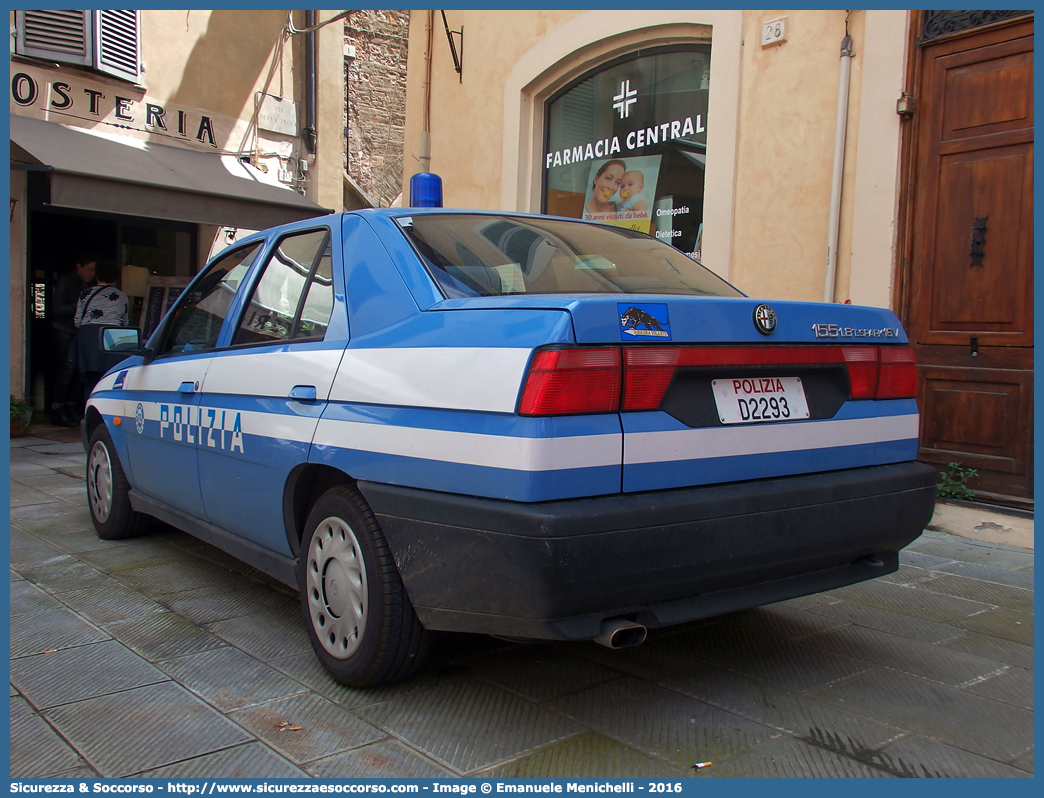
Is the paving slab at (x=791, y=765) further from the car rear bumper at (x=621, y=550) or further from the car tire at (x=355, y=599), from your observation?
the car tire at (x=355, y=599)

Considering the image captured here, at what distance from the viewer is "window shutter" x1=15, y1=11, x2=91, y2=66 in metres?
9.46

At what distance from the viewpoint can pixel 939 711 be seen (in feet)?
9.32

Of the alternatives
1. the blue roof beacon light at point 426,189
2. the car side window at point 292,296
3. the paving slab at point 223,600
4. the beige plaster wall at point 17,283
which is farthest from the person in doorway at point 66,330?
the car side window at point 292,296

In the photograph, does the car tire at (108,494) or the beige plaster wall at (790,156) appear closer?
the car tire at (108,494)

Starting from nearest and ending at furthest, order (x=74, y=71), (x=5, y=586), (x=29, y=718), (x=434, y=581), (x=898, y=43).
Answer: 1. (x=434, y=581)
2. (x=29, y=718)
3. (x=5, y=586)
4. (x=898, y=43)
5. (x=74, y=71)

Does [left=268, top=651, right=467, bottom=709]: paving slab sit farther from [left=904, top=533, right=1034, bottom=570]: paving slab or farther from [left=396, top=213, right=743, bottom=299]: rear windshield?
[left=904, top=533, right=1034, bottom=570]: paving slab

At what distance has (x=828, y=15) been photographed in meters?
6.34

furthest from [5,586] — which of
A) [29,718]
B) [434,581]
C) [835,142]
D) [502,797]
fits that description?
[835,142]

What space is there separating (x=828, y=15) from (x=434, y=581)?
5.60 m

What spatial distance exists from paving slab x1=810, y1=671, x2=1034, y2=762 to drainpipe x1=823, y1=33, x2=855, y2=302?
3.70 m

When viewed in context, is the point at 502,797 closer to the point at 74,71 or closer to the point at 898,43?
the point at 898,43

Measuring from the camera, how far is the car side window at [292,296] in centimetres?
322

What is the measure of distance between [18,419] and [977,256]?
9.15 metres

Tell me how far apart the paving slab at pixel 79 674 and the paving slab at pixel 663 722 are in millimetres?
1463
